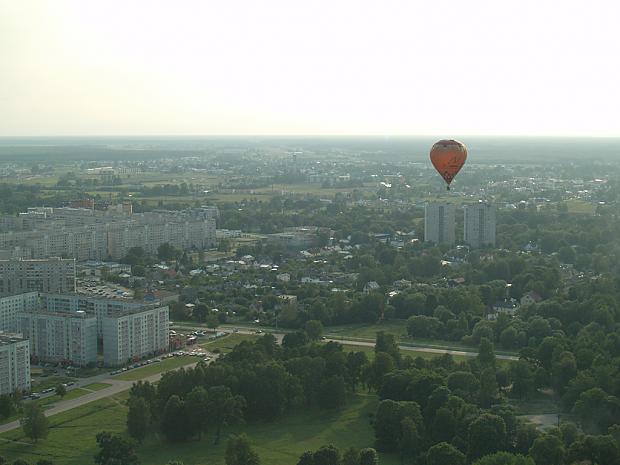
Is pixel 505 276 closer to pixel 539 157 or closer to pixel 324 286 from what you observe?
pixel 324 286

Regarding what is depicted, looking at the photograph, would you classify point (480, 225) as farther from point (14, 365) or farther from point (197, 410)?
point (197, 410)

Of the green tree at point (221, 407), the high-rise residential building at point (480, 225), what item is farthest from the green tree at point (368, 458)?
the high-rise residential building at point (480, 225)

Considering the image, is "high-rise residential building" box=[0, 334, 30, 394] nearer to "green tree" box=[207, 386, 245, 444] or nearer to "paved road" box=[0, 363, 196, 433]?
"paved road" box=[0, 363, 196, 433]

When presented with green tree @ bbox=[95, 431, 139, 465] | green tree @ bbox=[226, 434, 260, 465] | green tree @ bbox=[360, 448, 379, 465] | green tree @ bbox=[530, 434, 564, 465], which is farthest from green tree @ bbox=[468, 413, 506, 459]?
green tree @ bbox=[95, 431, 139, 465]

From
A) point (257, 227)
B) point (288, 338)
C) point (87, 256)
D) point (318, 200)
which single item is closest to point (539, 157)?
point (318, 200)

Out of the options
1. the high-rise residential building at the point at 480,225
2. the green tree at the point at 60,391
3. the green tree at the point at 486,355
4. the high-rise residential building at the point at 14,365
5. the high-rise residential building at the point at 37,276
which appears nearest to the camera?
the high-rise residential building at the point at 14,365

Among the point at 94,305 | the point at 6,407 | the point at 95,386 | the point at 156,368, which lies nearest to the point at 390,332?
the point at 156,368

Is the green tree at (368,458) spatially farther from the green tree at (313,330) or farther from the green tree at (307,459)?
the green tree at (313,330)
